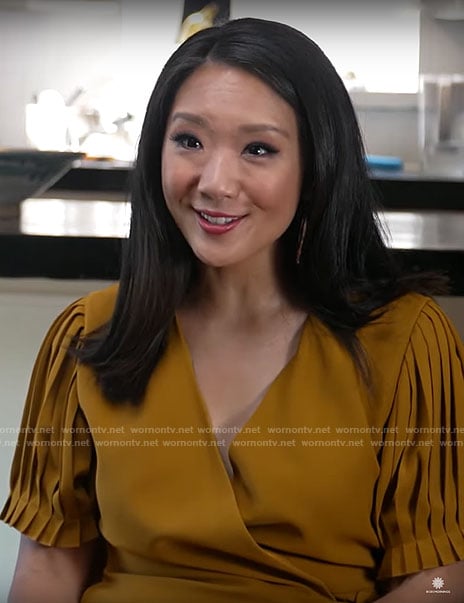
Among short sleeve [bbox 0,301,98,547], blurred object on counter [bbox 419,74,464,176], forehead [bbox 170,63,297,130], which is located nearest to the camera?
forehead [bbox 170,63,297,130]

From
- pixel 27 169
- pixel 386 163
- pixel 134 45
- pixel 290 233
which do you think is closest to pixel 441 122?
pixel 386 163

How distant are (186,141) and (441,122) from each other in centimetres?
35

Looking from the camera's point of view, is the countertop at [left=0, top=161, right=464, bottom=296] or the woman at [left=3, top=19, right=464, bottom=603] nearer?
the woman at [left=3, top=19, right=464, bottom=603]

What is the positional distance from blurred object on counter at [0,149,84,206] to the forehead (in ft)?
0.96

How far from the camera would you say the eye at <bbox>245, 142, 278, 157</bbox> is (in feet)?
2.82

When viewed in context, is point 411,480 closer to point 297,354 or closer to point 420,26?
point 297,354

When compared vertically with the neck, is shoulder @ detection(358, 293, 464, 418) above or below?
below

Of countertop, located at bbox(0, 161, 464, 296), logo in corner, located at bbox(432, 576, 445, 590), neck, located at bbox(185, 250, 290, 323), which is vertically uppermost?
countertop, located at bbox(0, 161, 464, 296)

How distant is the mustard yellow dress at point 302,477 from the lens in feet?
2.92

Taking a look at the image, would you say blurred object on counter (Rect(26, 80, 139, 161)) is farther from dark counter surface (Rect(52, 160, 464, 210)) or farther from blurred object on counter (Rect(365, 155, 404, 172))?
blurred object on counter (Rect(365, 155, 404, 172))

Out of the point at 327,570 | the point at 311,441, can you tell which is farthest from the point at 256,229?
the point at 327,570

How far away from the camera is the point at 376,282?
0.95 meters

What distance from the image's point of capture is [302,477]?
887mm

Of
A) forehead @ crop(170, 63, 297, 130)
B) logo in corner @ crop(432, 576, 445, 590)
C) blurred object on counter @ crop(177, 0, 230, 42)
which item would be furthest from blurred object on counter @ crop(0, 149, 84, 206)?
logo in corner @ crop(432, 576, 445, 590)
